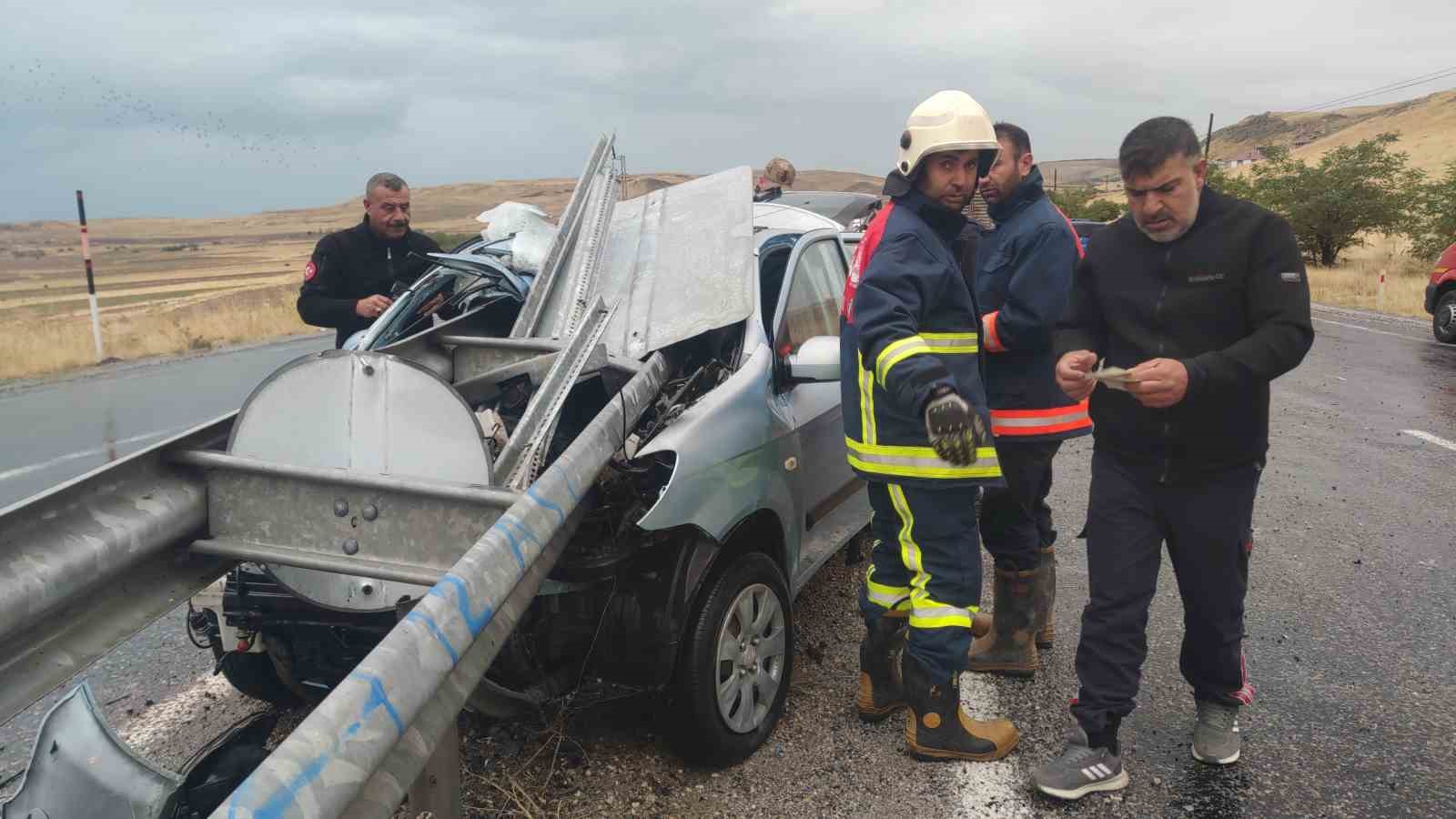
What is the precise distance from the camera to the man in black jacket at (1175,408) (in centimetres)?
251

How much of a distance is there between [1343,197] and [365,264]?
2698 cm

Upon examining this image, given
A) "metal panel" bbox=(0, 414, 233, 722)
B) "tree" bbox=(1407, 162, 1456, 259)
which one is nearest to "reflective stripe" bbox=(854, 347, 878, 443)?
"metal panel" bbox=(0, 414, 233, 722)

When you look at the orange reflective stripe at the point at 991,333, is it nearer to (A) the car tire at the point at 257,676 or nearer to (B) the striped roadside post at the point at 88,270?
(A) the car tire at the point at 257,676

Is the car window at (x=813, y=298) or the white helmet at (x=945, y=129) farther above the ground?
the white helmet at (x=945, y=129)

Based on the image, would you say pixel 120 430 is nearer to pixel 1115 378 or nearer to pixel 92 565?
pixel 92 565

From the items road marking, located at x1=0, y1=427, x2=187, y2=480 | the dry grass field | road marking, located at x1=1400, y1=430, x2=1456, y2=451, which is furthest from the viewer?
the dry grass field

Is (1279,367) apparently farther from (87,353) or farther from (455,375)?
(87,353)

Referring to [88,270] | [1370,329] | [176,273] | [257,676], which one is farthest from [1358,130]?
[257,676]

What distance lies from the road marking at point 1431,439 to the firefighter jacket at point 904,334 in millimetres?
5760

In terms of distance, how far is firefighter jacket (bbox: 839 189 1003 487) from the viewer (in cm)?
272

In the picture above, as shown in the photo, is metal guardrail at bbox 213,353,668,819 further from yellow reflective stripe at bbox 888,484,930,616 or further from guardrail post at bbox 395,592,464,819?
yellow reflective stripe at bbox 888,484,930,616

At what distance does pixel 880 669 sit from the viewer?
322cm

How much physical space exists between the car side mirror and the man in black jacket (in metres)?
0.73

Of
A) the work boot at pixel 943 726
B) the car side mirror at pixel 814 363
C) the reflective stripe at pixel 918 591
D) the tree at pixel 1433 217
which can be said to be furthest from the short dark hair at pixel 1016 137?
the tree at pixel 1433 217
